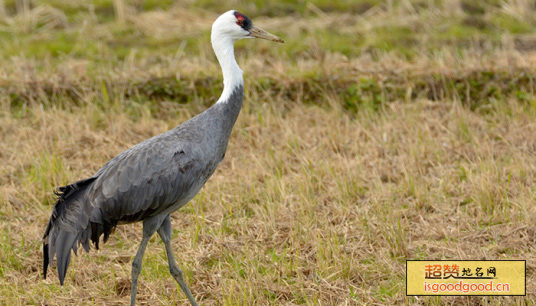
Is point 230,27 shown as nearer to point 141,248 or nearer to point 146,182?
point 146,182

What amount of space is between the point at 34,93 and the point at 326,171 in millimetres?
3963

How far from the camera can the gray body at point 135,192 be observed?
178 inches

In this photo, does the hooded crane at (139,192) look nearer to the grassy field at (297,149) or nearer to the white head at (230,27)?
the grassy field at (297,149)

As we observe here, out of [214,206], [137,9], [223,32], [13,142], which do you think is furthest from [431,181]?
[137,9]

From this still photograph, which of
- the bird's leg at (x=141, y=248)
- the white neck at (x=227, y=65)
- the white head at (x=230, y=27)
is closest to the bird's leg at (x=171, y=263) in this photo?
the bird's leg at (x=141, y=248)

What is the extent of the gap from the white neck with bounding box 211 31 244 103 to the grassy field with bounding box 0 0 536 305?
1.25 m

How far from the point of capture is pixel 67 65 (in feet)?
30.1

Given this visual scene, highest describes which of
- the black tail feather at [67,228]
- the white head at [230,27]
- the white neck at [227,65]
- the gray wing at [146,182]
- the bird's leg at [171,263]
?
the white head at [230,27]

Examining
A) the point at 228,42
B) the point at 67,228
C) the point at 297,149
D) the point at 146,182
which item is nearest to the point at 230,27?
the point at 228,42

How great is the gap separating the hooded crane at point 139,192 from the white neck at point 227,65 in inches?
12.5

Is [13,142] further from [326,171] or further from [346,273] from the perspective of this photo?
[346,273]

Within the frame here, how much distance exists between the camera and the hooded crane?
4531 mm

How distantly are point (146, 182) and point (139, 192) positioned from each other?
8 centimetres

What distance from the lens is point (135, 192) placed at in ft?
14.9
